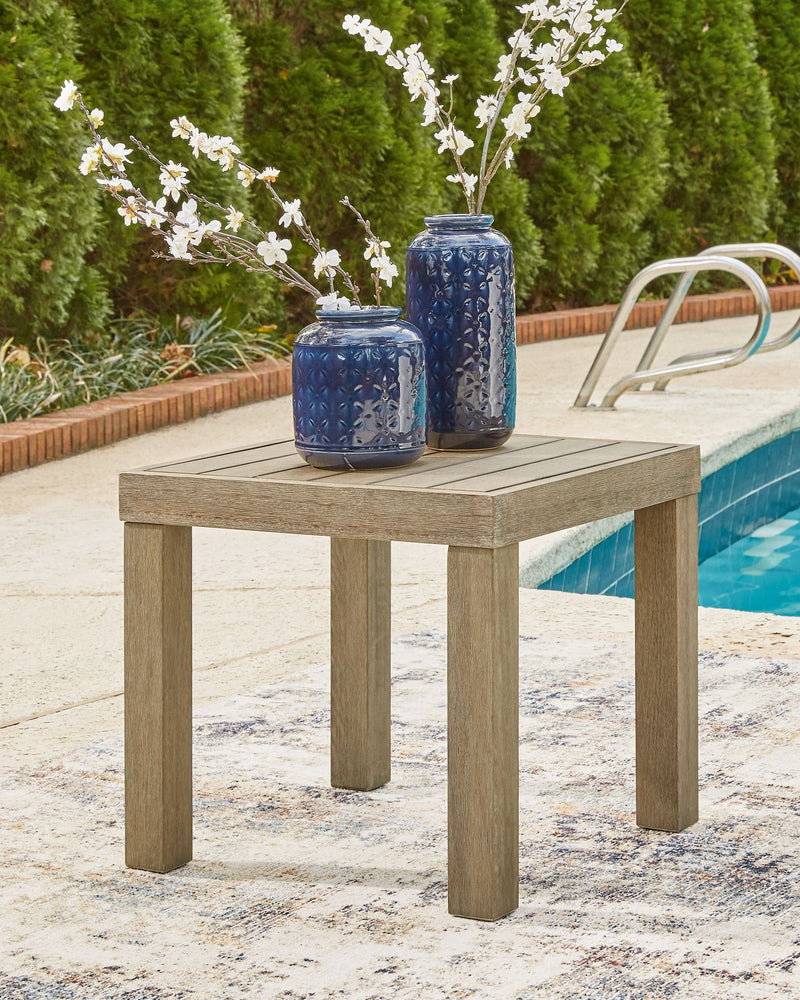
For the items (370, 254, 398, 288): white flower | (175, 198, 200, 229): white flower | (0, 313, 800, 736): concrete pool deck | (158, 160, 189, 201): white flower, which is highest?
(158, 160, 189, 201): white flower

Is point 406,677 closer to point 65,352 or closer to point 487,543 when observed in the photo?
point 487,543

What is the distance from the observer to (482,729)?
2.46 m

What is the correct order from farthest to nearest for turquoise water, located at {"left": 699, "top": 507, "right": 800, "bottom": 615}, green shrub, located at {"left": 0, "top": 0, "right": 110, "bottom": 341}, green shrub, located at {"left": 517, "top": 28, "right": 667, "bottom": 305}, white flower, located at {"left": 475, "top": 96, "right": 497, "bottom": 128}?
1. green shrub, located at {"left": 517, "top": 28, "right": 667, "bottom": 305}
2. green shrub, located at {"left": 0, "top": 0, "right": 110, "bottom": 341}
3. turquoise water, located at {"left": 699, "top": 507, "right": 800, "bottom": 615}
4. white flower, located at {"left": 475, "top": 96, "right": 497, "bottom": 128}

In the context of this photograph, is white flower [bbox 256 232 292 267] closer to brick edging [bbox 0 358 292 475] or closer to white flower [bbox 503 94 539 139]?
white flower [bbox 503 94 539 139]

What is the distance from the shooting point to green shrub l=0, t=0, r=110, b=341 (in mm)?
7062

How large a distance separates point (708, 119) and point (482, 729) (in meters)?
10.5

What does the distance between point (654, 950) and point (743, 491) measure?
471 centimetres

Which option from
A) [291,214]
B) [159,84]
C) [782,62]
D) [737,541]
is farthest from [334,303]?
[782,62]

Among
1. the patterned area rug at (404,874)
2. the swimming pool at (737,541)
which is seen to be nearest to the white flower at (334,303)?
the patterned area rug at (404,874)

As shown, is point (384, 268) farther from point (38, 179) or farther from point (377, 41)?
point (38, 179)

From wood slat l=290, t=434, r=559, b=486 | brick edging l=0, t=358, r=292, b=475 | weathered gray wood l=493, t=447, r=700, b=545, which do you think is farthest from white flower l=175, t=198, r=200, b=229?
brick edging l=0, t=358, r=292, b=475

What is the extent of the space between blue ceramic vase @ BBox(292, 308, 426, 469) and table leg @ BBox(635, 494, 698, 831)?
0.49 meters

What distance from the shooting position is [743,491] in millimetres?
6938

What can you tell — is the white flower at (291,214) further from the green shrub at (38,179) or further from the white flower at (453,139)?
→ the green shrub at (38,179)
